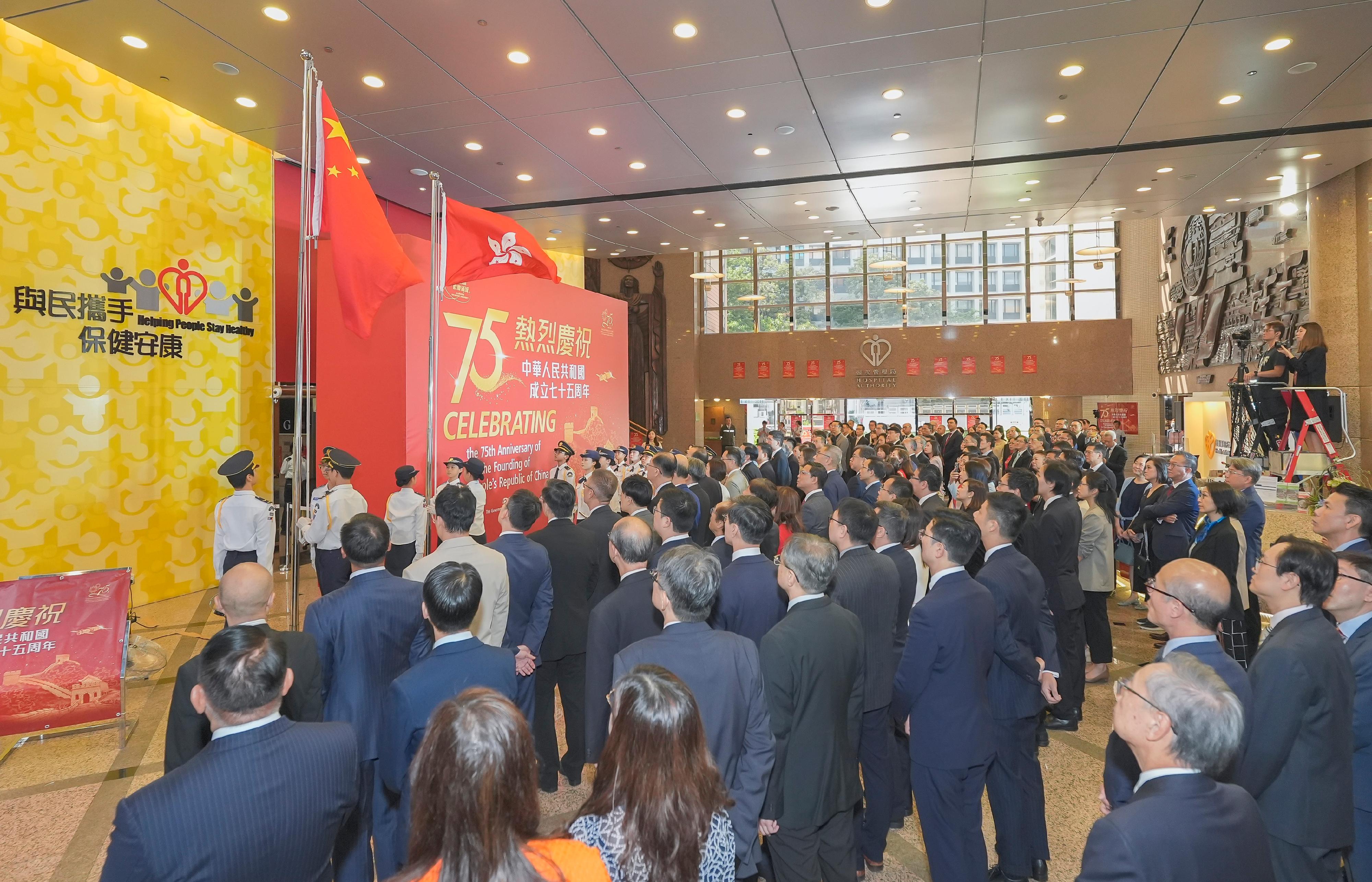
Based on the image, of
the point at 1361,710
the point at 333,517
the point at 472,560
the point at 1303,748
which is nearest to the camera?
the point at 1303,748

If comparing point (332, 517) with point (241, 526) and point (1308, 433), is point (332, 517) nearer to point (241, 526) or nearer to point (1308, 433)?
point (241, 526)

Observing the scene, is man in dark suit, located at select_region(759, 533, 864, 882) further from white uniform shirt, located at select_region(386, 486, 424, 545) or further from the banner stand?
white uniform shirt, located at select_region(386, 486, 424, 545)

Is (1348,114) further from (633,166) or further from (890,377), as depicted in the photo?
(890,377)

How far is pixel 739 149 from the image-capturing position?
27.7 ft

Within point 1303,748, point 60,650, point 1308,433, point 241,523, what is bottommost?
point 60,650

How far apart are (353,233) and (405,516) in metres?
2.26

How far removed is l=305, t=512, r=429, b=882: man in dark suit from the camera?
272 centimetres

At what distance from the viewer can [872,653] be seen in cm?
319

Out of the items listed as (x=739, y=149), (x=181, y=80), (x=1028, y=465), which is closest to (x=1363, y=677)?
(x=1028, y=465)

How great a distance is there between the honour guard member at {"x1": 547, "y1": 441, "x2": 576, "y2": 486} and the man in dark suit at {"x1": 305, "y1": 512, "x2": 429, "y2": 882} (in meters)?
6.10

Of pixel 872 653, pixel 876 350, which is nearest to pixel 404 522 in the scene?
pixel 872 653

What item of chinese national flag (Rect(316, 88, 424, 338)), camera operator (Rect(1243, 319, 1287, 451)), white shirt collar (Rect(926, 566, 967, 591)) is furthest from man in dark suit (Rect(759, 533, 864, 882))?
camera operator (Rect(1243, 319, 1287, 451))

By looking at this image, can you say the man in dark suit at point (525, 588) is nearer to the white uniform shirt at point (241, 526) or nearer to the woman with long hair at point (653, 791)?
the woman with long hair at point (653, 791)

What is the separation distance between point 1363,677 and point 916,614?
4.70ft
